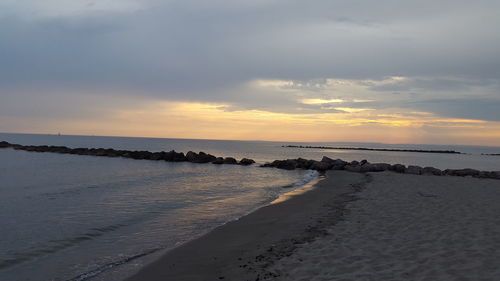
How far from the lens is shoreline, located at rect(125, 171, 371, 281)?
6.46m

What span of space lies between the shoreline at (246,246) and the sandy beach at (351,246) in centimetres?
2

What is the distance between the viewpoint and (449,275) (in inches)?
217

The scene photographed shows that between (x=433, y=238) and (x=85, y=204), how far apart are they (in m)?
12.6

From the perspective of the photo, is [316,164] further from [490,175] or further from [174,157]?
[174,157]

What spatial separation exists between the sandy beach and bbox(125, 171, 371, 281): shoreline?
19 mm

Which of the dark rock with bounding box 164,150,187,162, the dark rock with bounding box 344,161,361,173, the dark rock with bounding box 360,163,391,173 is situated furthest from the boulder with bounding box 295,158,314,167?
the dark rock with bounding box 164,150,187,162

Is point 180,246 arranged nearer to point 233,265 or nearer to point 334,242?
point 233,265

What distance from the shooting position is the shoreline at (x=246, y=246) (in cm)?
646

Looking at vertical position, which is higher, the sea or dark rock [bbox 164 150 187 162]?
dark rock [bbox 164 150 187 162]

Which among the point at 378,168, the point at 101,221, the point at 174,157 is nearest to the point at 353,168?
the point at 378,168

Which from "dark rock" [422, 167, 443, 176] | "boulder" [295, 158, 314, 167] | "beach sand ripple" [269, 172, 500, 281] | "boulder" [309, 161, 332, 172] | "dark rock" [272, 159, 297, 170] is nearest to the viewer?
"beach sand ripple" [269, 172, 500, 281]

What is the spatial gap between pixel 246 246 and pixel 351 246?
237 cm

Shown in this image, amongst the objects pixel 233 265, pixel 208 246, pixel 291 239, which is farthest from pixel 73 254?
pixel 291 239

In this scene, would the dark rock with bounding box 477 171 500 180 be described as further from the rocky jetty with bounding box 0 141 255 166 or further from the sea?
the rocky jetty with bounding box 0 141 255 166
